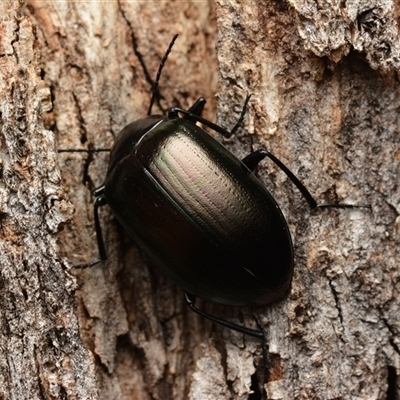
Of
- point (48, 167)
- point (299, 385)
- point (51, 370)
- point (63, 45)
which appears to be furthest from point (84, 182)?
point (299, 385)

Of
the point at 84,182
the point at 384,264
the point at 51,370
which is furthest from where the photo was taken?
the point at 84,182

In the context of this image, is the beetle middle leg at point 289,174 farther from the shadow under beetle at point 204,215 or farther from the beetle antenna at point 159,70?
the beetle antenna at point 159,70

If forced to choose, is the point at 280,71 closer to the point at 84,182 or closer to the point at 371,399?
the point at 84,182

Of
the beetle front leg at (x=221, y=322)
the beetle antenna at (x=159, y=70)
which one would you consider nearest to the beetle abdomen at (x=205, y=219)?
the beetle front leg at (x=221, y=322)

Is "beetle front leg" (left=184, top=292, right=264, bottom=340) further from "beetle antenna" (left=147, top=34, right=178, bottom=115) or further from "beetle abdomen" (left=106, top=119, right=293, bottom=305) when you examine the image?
"beetle antenna" (left=147, top=34, right=178, bottom=115)

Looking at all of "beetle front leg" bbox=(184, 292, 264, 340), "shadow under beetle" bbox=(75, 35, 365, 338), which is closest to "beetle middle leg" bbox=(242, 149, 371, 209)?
"shadow under beetle" bbox=(75, 35, 365, 338)

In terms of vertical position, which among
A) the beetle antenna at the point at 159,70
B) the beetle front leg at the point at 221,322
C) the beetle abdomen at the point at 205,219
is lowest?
the beetle front leg at the point at 221,322
